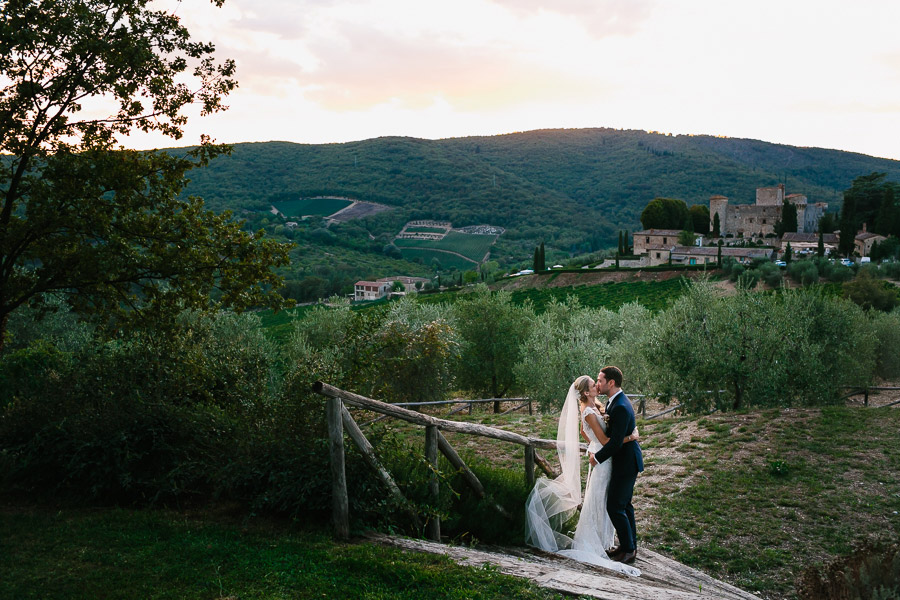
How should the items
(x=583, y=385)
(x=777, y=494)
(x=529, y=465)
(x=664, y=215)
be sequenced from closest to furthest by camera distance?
1. (x=583, y=385)
2. (x=529, y=465)
3. (x=777, y=494)
4. (x=664, y=215)

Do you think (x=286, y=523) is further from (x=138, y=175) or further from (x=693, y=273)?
(x=693, y=273)

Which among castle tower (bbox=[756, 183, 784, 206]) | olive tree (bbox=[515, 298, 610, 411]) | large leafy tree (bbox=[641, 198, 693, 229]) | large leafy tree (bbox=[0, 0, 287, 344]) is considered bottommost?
olive tree (bbox=[515, 298, 610, 411])

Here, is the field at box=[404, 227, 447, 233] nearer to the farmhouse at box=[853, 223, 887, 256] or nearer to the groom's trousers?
the farmhouse at box=[853, 223, 887, 256]

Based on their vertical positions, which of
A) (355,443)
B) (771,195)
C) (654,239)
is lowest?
(355,443)

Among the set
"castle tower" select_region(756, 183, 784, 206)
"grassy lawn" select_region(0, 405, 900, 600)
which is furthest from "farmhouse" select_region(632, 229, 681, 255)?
"grassy lawn" select_region(0, 405, 900, 600)

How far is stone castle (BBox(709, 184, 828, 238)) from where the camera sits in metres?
109

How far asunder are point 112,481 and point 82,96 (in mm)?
5491

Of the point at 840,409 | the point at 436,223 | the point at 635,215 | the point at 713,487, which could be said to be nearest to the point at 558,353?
the point at 840,409

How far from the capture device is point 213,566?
5.12m

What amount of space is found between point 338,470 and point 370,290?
9328 centimetres

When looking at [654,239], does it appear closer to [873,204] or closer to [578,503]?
[873,204]

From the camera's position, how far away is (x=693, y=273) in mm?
64750

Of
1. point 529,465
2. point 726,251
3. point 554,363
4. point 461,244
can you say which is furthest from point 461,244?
point 529,465

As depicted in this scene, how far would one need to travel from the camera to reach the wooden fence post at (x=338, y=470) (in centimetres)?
569
